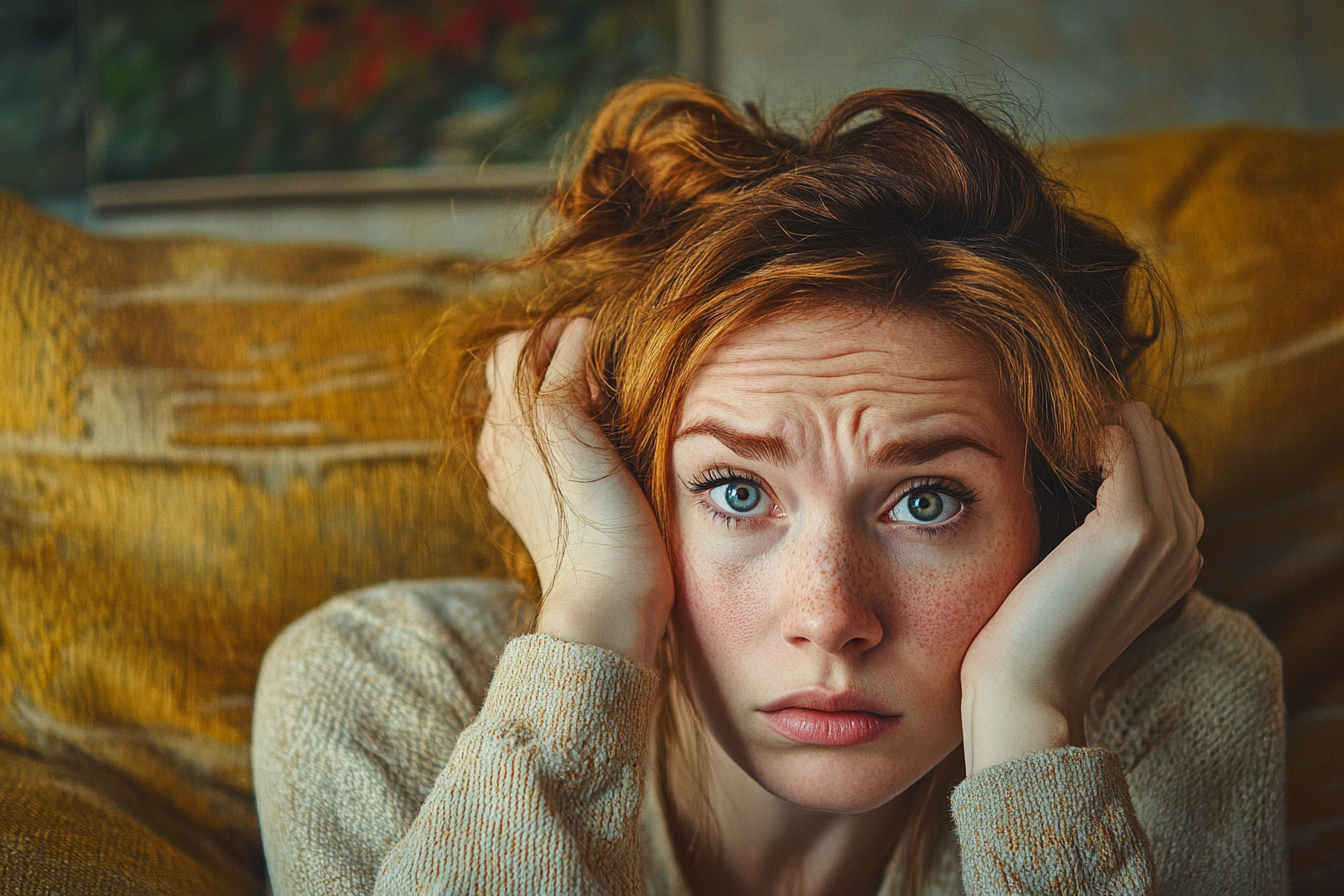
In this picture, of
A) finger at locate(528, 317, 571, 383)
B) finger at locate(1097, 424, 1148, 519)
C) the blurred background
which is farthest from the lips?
the blurred background

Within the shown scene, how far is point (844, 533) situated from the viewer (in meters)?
0.86

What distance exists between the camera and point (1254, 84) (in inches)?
90.7

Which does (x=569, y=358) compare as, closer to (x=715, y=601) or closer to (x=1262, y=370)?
(x=715, y=601)

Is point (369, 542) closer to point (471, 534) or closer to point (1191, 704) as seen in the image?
point (471, 534)

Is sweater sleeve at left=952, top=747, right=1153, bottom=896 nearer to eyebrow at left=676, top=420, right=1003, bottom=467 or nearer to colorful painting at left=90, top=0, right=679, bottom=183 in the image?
eyebrow at left=676, top=420, right=1003, bottom=467

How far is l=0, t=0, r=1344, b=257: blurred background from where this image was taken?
223cm

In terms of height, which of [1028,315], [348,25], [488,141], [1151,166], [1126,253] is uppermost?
[348,25]

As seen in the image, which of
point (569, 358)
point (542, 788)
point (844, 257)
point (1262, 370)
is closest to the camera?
point (542, 788)

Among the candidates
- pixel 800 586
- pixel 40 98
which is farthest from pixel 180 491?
pixel 40 98

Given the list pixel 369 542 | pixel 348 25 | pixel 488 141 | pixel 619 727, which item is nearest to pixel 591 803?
pixel 619 727

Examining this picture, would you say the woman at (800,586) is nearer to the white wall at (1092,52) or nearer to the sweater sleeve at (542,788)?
the sweater sleeve at (542,788)

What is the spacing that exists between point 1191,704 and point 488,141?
194 centimetres

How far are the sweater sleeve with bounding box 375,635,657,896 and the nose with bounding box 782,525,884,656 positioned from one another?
0.17 meters

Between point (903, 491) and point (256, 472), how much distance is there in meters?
0.84
